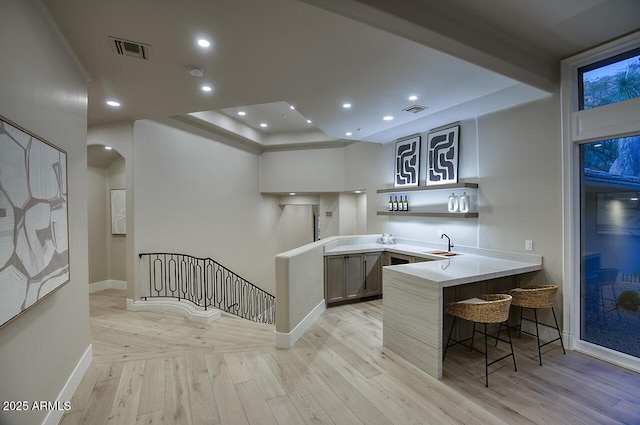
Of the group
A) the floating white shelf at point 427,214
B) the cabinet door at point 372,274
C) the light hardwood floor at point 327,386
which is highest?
the floating white shelf at point 427,214

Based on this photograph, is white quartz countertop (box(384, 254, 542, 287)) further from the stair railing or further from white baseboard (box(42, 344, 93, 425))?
the stair railing

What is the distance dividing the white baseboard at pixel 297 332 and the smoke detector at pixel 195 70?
115 inches

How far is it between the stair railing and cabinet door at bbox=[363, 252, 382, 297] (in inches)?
101

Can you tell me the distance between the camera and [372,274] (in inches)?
207

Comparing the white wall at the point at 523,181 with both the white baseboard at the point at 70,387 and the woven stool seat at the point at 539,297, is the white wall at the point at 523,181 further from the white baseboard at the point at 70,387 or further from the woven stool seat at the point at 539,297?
the white baseboard at the point at 70,387

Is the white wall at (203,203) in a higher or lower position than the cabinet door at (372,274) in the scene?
higher

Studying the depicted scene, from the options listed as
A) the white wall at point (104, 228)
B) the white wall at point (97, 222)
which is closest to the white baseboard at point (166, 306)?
the white wall at point (104, 228)

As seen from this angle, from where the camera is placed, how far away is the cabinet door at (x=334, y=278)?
15.8ft

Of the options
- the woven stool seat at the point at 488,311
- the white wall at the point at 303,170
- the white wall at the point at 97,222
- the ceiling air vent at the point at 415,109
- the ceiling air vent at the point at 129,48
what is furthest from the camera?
the white wall at the point at 303,170

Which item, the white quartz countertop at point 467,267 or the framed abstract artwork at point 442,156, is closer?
the white quartz countertop at point 467,267

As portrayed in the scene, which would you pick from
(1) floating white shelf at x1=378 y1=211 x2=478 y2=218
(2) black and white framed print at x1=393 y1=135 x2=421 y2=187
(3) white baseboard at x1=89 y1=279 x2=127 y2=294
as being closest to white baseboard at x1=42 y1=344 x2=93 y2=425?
(3) white baseboard at x1=89 y1=279 x2=127 y2=294

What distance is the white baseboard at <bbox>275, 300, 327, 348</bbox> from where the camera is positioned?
3408mm

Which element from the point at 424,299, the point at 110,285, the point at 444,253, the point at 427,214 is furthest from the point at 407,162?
the point at 110,285

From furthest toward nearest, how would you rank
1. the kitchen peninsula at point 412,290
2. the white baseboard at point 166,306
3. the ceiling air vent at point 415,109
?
the white baseboard at point 166,306, the ceiling air vent at point 415,109, the kitchen peninsula at point 412,290
